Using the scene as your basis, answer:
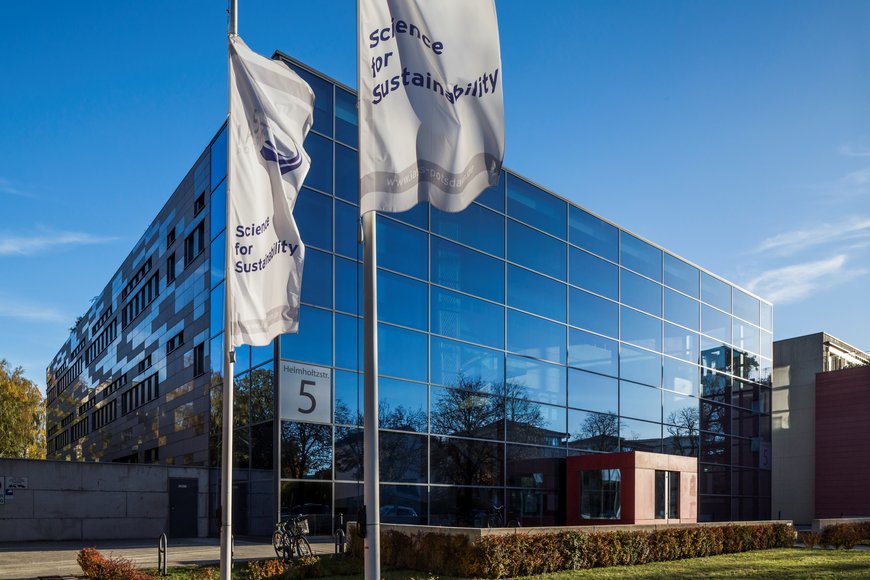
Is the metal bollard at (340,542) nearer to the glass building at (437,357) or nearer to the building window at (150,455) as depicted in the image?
the glass building at (437,357)

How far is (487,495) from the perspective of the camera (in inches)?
1308

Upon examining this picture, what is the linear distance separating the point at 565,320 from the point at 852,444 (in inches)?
999

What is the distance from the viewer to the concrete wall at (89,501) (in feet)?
86.3

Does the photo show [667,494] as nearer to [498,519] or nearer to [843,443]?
[498,519]

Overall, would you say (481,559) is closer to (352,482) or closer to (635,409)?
(352,482)

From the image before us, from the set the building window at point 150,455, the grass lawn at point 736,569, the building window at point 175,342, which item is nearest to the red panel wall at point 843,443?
the grass lawn at point 736,569

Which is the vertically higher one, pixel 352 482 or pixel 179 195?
pixel 179 195

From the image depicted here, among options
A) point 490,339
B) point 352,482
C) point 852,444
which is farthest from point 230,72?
point 852,444

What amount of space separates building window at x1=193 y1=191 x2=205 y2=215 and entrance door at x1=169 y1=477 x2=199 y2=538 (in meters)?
11.0

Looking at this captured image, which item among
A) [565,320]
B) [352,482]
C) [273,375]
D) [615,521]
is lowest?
[615,521]

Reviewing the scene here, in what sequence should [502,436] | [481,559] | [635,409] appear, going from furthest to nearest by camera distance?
[635,409], [502,436], [481,559]

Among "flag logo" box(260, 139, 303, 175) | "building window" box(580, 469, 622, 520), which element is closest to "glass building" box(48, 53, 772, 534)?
"building window" box(580, 469, 622, 520)

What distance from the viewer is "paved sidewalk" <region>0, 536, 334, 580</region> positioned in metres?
18.2

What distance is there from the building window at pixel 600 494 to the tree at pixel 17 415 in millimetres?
41199
